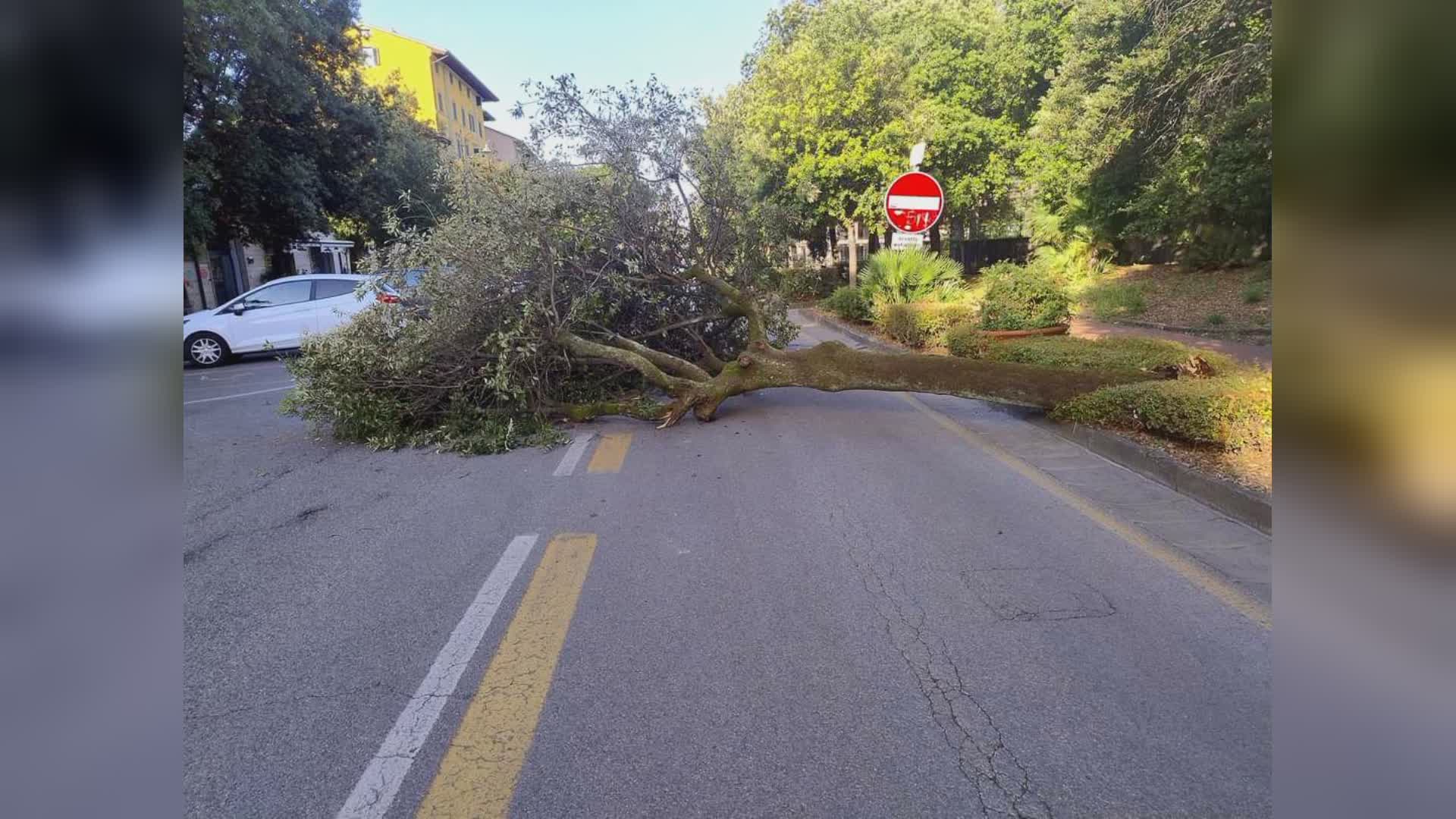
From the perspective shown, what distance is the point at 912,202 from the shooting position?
46.0ft

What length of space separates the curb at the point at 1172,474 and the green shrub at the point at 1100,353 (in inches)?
30.6

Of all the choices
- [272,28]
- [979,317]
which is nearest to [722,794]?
[979,317]

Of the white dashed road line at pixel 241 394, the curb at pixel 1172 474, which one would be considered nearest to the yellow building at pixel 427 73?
the white dashed road line at pixel 241 394

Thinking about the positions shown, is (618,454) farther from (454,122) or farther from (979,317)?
(454,122)

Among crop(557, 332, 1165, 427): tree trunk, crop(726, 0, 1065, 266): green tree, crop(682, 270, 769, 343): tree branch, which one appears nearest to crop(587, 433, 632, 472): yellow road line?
crop(557, 332, 1165, 427): tree trunk

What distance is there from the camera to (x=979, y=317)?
42.4ft

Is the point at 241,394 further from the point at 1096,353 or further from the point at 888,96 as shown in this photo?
the point at 888,96

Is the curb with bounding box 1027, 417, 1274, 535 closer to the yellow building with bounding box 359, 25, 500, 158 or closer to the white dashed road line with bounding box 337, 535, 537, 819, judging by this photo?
the white dashed road line with bounding box 337, 535, 537, 819

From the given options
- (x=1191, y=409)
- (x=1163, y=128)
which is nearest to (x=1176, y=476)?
(x=1191, y=409)

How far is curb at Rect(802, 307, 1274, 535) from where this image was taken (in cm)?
463

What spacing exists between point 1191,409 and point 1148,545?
1.72 meters

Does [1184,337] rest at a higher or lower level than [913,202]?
lower
